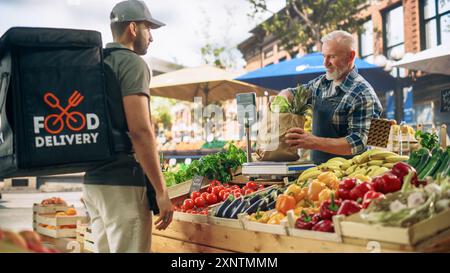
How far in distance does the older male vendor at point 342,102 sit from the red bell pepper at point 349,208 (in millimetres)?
1342

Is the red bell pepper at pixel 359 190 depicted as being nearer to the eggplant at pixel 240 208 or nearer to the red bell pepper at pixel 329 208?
the red bell pepper at pixel 329 208

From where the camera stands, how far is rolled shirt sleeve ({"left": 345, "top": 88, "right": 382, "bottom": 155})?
14.5 ft

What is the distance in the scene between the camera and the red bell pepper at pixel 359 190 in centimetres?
308

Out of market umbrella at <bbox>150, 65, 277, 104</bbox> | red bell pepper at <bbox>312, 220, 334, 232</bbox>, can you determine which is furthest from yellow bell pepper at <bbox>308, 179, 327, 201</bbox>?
market umbrella at <bbox>150, 65, 277, 104</bbox>

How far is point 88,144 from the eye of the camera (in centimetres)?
259

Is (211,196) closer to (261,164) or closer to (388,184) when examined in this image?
(261,164)

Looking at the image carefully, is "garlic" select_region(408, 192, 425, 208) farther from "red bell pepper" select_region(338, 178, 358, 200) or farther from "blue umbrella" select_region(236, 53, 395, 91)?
"blue umbrella" select_region(236, 53, 395, 91)

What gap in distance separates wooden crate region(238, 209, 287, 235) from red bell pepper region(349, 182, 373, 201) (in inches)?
16.6

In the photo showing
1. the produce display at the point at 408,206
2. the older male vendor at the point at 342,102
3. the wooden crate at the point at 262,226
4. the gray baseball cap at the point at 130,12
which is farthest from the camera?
the older male vendor at the point at 342,102

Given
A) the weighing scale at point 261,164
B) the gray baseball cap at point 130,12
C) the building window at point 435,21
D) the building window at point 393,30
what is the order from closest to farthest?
the gray baseball cap at point 130,12, the weighing scale at point 261,164, the building window at point 435,21, the building window at point 393,30

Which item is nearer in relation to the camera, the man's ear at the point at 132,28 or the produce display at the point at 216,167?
the man's ear at the point at 132,28

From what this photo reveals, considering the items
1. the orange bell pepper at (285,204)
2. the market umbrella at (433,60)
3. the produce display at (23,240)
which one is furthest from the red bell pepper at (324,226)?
the market umbrella at (433,60)

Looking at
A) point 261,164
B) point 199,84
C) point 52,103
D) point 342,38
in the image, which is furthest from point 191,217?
point 199,84
